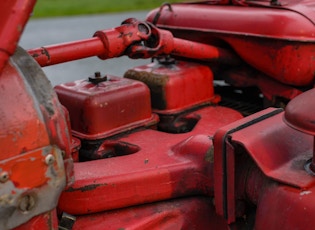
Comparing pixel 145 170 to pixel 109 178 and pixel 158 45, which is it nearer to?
pixel 109 178

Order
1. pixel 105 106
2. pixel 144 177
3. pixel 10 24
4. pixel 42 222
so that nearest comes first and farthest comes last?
pixel 10 24 < pixel 42 222 < pixel 144 177 < pixel 105 106

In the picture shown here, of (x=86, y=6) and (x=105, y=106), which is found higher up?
(x=105, y=106)

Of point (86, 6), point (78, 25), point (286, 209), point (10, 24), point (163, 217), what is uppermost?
point (10, 24)

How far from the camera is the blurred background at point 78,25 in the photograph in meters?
3.59

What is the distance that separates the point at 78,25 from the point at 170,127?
497cm

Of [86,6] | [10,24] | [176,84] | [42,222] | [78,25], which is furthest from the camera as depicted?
[86,6]

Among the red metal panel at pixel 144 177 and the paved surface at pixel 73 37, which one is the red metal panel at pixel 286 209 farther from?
the paved surface at pixel 73 37

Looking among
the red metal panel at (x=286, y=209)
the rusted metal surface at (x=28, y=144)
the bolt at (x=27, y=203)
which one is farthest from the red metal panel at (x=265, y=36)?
the bolt at (x=27, y=203)

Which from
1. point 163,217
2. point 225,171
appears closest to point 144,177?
point 163,217

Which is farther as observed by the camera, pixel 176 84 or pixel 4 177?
pixel 176 84

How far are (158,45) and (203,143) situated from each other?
0.38 metres

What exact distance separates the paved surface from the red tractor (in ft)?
4.66

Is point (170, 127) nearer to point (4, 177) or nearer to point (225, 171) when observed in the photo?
point (225, 171)

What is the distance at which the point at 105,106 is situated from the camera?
1.56 m
